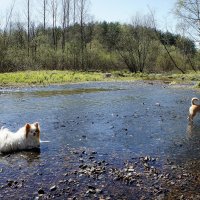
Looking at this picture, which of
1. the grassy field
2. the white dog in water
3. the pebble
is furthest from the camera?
the grassy field

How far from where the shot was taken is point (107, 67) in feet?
236

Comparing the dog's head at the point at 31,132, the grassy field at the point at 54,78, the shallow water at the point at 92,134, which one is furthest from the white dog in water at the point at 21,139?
the grassy field at the point at 54,78

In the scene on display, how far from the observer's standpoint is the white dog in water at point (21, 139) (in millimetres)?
12531

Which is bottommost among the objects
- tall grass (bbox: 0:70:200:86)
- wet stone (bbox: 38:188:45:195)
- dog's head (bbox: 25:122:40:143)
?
wet stone (bbox: 38:188:45:195)

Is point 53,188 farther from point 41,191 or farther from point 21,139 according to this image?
point 21,139

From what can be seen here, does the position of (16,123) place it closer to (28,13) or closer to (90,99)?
A: (90,99)

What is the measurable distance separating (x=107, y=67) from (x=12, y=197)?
6382 cm

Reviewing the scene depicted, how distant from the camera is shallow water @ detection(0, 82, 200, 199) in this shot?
35.7 feet

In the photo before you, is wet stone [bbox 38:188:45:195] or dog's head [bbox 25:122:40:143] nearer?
wet stone [bbox 38:188:45:195]

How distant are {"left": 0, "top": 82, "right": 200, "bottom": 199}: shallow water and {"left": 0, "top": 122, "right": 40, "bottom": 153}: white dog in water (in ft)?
1.21

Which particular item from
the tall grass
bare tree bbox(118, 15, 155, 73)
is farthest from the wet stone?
bare tree bbox(118, 15, 155, 73)

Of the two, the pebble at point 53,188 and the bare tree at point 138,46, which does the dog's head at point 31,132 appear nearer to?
the pebble at point 53,188

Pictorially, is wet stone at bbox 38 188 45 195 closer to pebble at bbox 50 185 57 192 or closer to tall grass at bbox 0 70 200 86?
pebble at bbox 50 185 57 192

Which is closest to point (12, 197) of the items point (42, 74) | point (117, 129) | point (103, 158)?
point (103, 158)
